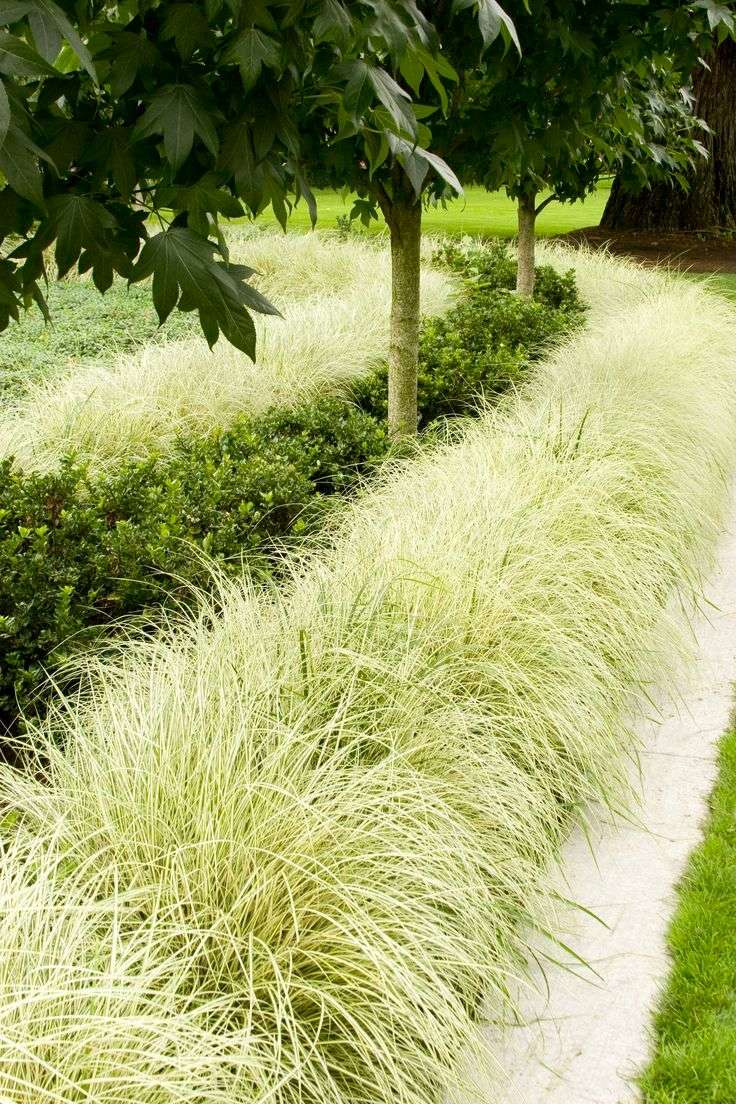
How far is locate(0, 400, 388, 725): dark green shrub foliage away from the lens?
11.1 ft

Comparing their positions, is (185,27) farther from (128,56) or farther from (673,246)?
(673,246)

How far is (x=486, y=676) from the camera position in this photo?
314 centimetres

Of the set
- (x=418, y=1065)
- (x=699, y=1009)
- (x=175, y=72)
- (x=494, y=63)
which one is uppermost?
(x=494, y=63)

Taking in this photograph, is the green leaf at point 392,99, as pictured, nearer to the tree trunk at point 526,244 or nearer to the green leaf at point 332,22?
the green leaf at point 332,22

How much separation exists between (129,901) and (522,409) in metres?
4.20

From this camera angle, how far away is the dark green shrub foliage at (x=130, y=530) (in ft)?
11.1

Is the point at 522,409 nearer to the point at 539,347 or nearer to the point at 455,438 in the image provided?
the point at 455,438

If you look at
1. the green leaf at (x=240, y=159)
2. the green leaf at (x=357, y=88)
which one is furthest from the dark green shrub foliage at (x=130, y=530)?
Answer: the green leaf at (x=357, y=88)

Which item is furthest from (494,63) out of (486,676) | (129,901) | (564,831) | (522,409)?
(129,901)

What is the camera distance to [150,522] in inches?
153

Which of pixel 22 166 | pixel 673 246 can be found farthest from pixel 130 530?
pixel 673 246

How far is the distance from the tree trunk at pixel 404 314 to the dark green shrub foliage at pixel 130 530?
604 mm

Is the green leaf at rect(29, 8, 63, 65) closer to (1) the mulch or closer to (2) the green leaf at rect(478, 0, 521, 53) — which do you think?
(2) the green leaf at rect(478, 0, 521, 53)

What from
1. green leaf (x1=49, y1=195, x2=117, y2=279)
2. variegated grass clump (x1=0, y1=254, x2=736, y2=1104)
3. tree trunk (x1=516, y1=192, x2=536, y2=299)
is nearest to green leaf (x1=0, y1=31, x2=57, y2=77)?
green leaf (x1=49, y1=195, x2=117, y2=279)
